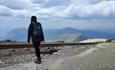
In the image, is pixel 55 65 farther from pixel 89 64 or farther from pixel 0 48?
pixel 0 48

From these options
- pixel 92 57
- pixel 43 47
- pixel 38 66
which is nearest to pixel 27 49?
pixel 43 47

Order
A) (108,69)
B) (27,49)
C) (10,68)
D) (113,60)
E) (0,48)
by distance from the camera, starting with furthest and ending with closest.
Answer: (27,49), (0,48), (113,60), (10,68), (108,69)

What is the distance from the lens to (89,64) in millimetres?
15500

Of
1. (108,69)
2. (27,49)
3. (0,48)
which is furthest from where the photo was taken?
(27,49)

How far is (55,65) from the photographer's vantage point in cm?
1530

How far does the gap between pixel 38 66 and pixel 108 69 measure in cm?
289

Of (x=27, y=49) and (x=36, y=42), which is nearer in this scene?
(x=36, y=42)

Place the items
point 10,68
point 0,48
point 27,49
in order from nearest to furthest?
point 10,68 → point 0,48 → point 27,49

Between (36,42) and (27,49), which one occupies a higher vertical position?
(36,42)

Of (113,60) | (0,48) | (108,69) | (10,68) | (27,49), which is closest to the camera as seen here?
(108,69)

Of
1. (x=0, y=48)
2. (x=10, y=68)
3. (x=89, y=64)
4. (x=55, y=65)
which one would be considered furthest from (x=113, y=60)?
(x=0, y=48)

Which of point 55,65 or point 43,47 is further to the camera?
point 43,47

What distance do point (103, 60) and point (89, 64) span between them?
1.30 meters

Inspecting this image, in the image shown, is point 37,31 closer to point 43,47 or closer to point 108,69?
point 108,69
